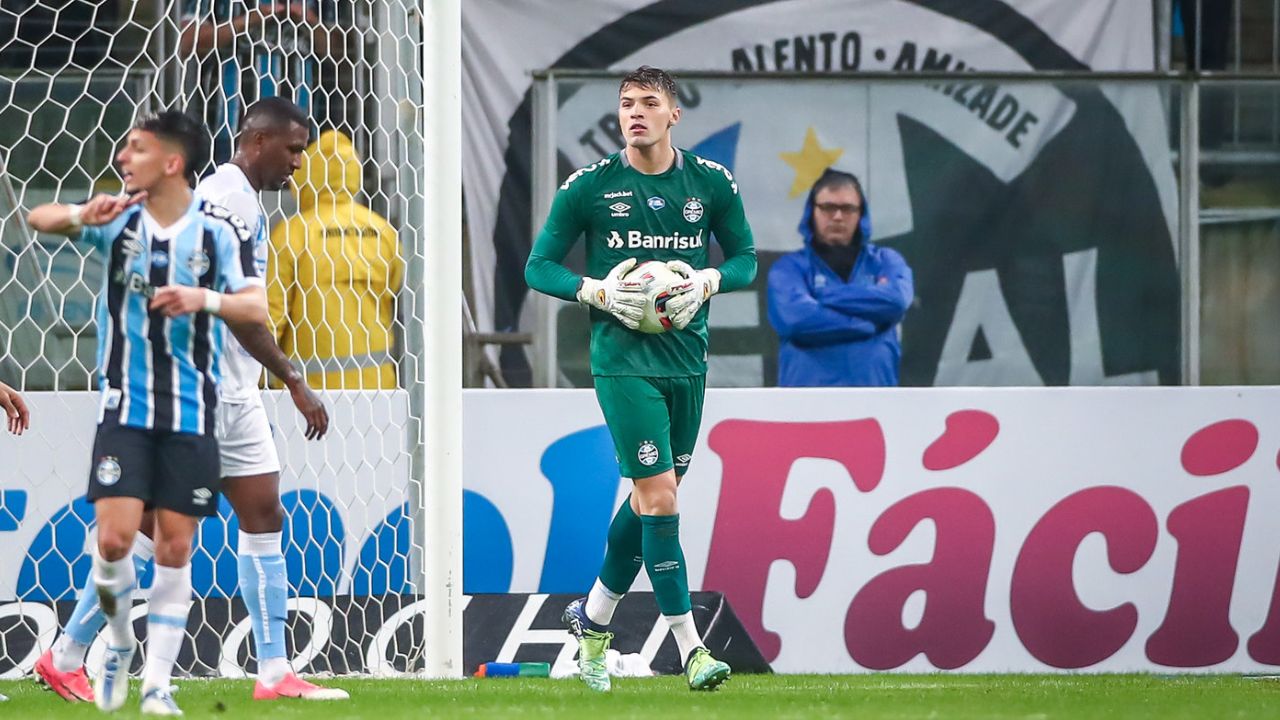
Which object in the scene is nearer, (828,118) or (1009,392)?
(1009,392)

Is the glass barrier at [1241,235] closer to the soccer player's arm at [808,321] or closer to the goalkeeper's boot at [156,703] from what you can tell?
the soccer player's arm at [808,321]

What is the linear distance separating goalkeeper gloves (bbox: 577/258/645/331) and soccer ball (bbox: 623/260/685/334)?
0.6 inches

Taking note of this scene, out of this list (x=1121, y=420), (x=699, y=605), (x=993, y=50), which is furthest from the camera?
(x=993, y=50)

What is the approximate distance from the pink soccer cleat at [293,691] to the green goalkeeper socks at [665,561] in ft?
3.34

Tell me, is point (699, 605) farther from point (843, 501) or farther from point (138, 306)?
point (138, 306)

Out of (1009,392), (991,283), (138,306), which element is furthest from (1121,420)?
(138,306)

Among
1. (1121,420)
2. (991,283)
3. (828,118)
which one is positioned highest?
(828,118)

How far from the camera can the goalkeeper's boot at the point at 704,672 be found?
575 cm

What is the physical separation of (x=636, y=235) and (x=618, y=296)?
0.30 metres

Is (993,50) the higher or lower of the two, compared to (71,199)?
higher

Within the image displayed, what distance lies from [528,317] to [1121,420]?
258 centimetres

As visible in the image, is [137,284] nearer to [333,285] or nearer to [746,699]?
[746,699]

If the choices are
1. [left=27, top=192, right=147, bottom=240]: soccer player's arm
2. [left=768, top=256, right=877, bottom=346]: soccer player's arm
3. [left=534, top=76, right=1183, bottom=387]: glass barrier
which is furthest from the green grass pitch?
[left=534, top=76, right=1183, bottom=387]: glass barrier

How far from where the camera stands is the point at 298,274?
283 inches
